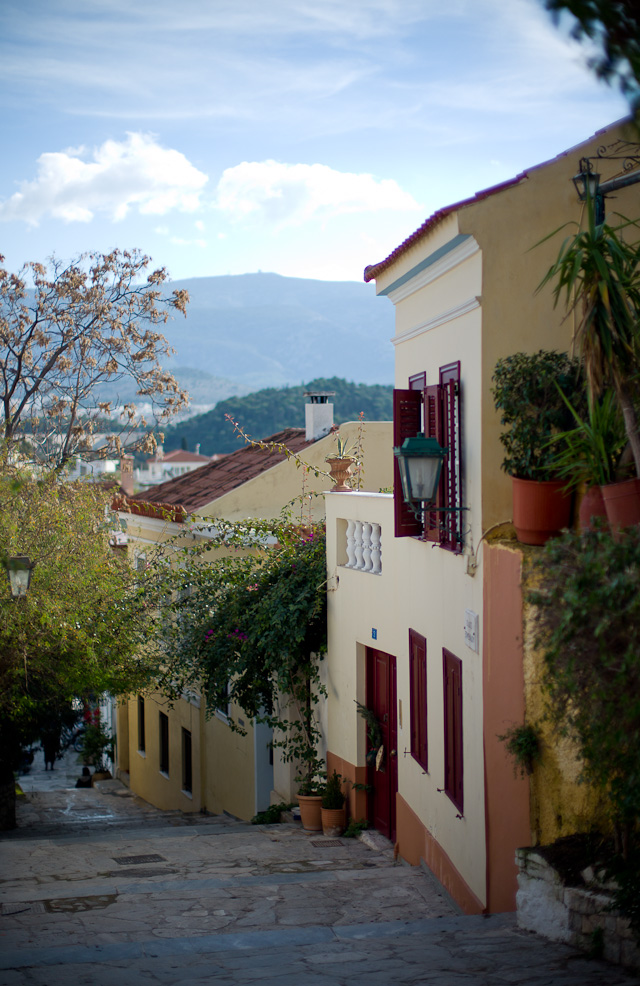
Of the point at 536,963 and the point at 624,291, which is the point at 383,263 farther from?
the point at 536,963

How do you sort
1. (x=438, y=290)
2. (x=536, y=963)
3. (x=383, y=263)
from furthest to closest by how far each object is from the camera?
(x=383, y=263) → (x=438, y=290) → (x=536, y=963)

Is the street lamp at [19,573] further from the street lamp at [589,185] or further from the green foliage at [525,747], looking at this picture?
the street lamp at [589,185]

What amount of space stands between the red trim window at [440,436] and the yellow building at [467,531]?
17 mm

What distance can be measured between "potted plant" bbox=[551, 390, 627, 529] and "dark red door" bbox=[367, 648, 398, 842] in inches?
189

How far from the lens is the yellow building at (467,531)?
6.65m

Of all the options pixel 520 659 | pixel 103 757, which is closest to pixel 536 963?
pixel 520 659

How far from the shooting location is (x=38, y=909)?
288 inches

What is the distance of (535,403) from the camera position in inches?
256

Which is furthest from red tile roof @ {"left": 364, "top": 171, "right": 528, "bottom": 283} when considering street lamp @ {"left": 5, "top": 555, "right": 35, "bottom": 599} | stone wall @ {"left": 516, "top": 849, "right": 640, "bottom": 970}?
street lamp @ {"left": 5, "top": 555, "right": 35, "bottom": 599}

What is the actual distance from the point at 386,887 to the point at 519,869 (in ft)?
8.52

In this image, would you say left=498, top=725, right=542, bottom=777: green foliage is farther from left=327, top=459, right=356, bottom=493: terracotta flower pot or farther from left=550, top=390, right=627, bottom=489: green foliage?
left=327, top=459, right=356, bottom=493: terracotta flower pot

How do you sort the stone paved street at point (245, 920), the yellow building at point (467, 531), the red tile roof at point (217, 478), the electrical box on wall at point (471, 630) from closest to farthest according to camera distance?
the stone paved street at point (245, 920)
the yellow building at point (467, 531)
the electrical box on wall at point (471, 630)
the red tile roof at point (217, 478)

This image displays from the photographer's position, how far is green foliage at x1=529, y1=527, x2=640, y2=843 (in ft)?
13.1

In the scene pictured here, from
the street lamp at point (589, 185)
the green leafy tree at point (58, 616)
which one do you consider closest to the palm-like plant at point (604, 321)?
the street lamp at point (589, 185)
